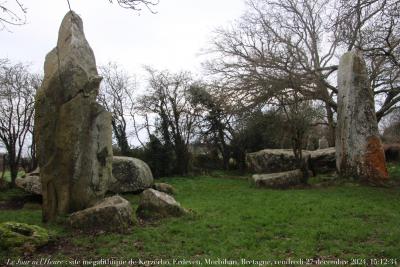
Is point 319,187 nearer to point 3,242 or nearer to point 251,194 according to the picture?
point 251,194

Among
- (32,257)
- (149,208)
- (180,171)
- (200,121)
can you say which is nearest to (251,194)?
(149,208)

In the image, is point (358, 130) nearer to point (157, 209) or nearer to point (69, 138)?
point (157, 209)

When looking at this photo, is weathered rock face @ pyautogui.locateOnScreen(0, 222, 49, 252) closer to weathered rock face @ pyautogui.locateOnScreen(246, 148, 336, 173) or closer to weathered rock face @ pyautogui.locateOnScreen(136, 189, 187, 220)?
weathered rock face @ pyautogui.locateOnScreen(136, 189, 187, 220)

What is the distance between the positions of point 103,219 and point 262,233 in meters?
3.11

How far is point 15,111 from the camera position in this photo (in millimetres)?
20438

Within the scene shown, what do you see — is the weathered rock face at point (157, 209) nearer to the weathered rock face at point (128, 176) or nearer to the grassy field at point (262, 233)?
the grassy field at point (262, 233)

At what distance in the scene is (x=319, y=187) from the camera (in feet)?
48.0

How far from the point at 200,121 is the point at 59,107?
50.8 feet

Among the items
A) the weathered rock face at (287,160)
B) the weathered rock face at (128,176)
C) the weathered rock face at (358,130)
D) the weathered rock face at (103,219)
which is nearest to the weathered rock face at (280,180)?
the weathered rock face at (358,130)

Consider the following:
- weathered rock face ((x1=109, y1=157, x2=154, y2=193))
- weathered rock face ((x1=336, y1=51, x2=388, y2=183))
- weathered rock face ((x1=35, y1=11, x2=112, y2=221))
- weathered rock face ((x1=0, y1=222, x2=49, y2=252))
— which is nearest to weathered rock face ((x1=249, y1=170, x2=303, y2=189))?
weathered rock face ((x1=336, y1=51, x2=388, y2=183))

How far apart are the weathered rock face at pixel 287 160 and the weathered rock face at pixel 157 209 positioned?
33.2 ft

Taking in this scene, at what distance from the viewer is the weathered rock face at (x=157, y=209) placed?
31.8 feet

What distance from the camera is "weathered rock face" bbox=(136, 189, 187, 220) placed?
9.69m

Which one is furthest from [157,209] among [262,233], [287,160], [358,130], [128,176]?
[287,160]
